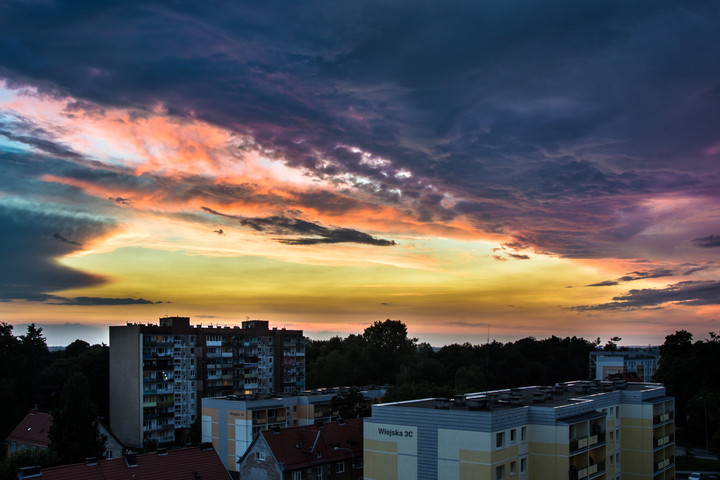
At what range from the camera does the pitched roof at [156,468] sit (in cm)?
4945

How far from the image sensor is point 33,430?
91.9 meters

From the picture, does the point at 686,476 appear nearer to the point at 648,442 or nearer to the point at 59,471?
the point at 648,442

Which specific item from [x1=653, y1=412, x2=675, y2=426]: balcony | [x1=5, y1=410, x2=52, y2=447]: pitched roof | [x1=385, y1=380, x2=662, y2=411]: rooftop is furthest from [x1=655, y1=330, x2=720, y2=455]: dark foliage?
[x1=5, y1=410, x2=52, y2=447]: pitched roof

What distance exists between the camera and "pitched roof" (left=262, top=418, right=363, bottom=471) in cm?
6294

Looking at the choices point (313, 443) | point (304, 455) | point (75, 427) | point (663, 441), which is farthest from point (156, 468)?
point (663, 441)

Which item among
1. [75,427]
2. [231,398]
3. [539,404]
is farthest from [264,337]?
[539,404]

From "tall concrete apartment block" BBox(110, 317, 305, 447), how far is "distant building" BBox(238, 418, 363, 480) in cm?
4228

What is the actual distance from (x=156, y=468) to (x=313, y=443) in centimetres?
1792

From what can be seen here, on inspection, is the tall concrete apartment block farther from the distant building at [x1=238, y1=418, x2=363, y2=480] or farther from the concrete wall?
the distant building at [x1=238, y1=418, x2=363, y2=480]

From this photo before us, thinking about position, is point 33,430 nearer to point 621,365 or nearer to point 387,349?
point 387,349

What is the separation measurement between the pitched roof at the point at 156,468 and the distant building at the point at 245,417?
602 inches

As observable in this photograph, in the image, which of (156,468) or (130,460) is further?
(156,468)

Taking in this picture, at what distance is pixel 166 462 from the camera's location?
55.0 metres

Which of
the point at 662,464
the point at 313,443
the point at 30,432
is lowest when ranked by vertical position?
the point at 30,432
